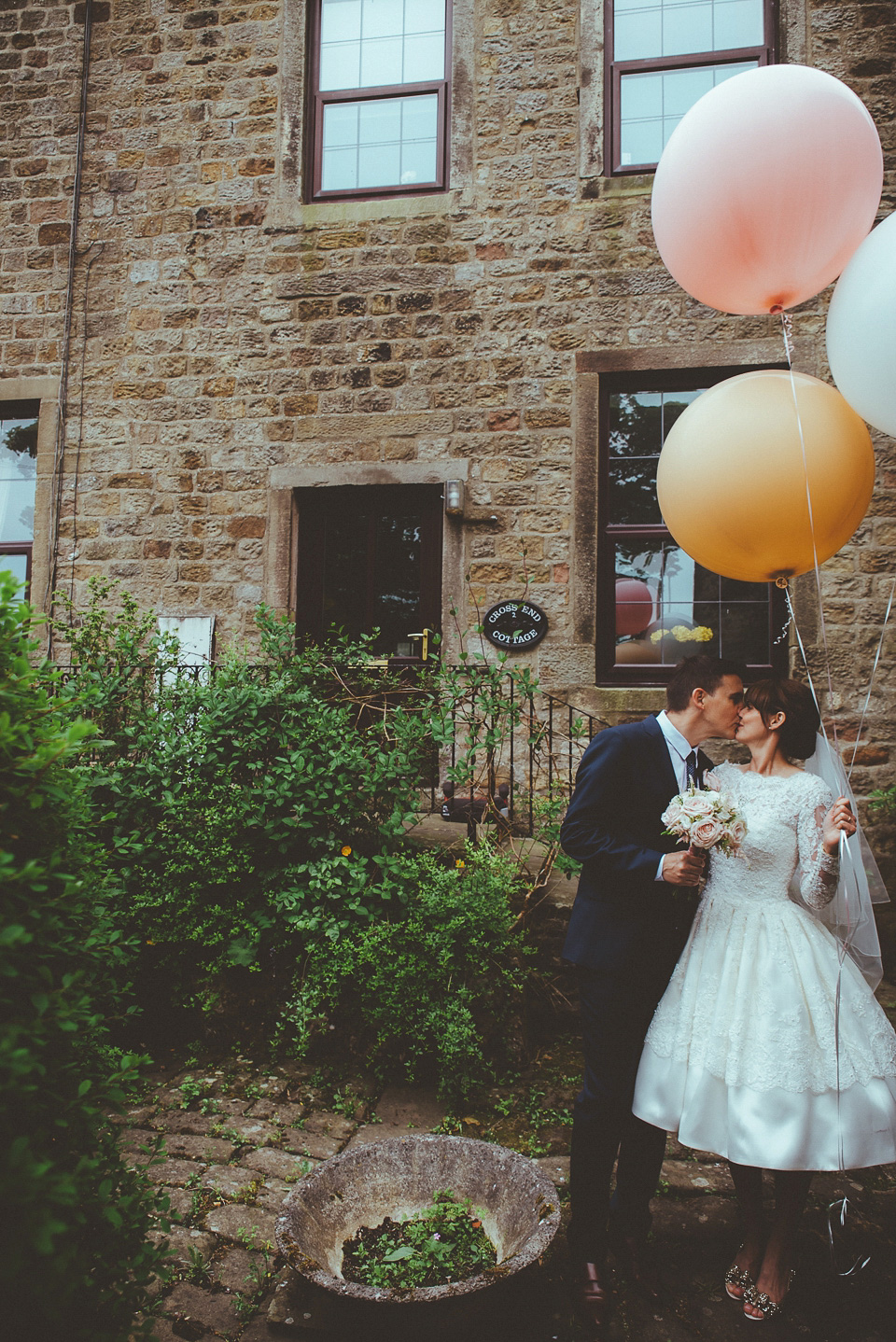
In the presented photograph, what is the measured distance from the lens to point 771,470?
2713 millimetres

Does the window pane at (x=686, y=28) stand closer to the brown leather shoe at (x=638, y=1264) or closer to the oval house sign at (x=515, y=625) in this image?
the oval house sign at (x=515, y=625)

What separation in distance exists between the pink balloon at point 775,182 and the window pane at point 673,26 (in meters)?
3.87

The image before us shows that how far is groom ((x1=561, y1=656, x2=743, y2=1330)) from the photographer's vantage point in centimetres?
244

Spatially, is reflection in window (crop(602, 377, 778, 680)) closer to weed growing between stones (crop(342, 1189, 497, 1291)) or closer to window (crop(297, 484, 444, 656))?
window (crop(297, 484, 444, 656))

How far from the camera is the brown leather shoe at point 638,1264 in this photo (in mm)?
2447

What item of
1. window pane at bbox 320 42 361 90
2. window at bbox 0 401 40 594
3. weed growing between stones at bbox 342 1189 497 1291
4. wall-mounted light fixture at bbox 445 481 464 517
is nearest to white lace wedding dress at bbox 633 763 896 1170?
weed growing between stones at bbox 342 1189 497 1291

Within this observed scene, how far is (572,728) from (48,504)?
13.8ft

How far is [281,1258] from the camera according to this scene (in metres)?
2.16

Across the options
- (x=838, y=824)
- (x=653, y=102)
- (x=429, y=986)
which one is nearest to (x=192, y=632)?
(x=429, y=986)

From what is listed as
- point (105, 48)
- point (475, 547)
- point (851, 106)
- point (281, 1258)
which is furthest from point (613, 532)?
point (105, 48)

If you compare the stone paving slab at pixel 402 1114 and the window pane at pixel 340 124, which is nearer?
the stone paving slab at pixel 402 1114

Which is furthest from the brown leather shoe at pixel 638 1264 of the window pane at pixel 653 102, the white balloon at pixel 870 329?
the window pane at pixel 653 102

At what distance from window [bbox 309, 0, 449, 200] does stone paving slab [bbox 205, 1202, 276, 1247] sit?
6.07 meters

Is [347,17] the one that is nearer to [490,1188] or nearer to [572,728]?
[572,728]
